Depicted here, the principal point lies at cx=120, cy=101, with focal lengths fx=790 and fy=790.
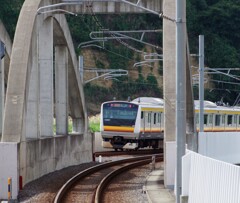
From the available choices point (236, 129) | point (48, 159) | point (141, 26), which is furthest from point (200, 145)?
point (141, 26)

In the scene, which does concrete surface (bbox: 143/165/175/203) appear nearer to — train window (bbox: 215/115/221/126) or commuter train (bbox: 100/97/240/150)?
commuter train (bbox: 100/97/240/150)

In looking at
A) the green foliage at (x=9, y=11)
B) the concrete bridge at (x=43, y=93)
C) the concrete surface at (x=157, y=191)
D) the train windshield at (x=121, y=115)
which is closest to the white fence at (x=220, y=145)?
the concrete surface at (x=157, y=191)

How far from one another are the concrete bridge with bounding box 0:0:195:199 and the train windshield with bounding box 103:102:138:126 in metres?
5.24

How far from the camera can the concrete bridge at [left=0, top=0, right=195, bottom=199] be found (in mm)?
23219

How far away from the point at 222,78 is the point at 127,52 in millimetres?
11569

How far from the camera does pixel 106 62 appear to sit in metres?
81.2

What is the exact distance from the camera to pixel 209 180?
1457cm

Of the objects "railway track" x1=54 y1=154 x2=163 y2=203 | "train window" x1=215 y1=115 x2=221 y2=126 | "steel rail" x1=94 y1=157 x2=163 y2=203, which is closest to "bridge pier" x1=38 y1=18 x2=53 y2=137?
"railway track" x1=54 y1=154 x2=163 y2=203

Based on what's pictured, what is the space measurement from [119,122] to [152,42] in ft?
143

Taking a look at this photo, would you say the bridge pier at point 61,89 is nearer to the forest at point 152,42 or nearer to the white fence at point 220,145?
the white fence at point 220,145

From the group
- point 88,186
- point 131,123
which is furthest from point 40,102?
point 131,123

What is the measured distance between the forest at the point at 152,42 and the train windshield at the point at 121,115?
31.3 metres

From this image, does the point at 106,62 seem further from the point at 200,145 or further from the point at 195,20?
the point at 200,145

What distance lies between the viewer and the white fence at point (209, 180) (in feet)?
41.4
